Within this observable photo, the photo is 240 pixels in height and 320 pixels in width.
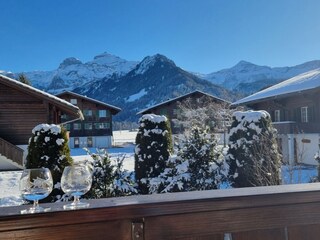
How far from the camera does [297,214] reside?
5.31ft

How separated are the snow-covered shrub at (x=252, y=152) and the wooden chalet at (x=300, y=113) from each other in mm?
10102

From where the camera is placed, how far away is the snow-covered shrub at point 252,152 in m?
7.55

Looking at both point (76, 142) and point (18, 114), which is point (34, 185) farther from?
point (76, 142)

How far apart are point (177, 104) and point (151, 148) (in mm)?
34741

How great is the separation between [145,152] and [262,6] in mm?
7082

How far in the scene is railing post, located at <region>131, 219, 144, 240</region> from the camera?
142 centimetres

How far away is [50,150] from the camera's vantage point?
759cm

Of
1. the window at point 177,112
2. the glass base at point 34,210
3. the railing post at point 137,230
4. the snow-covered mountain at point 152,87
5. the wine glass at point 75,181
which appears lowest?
the railing post at point 137,230

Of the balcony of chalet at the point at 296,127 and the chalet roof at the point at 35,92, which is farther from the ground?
the chalet roof at the point at 35,92

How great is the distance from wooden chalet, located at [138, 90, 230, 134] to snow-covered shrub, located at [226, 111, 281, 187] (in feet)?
107

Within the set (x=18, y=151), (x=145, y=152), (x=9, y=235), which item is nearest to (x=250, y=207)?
(x=9, y=235)

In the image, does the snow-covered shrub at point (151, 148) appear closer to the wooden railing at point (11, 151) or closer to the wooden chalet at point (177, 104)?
the wooden railing at point (11, 151)

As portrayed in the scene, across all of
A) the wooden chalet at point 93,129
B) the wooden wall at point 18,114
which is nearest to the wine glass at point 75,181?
the wooden wall at point 18,114

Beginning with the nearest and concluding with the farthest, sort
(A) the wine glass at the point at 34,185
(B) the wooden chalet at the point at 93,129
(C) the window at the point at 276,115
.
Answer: (A) the wine glass at the point at 34,185
(C) the window at the point at 276,115
(B) the wooden chalet at the point at 93,129
